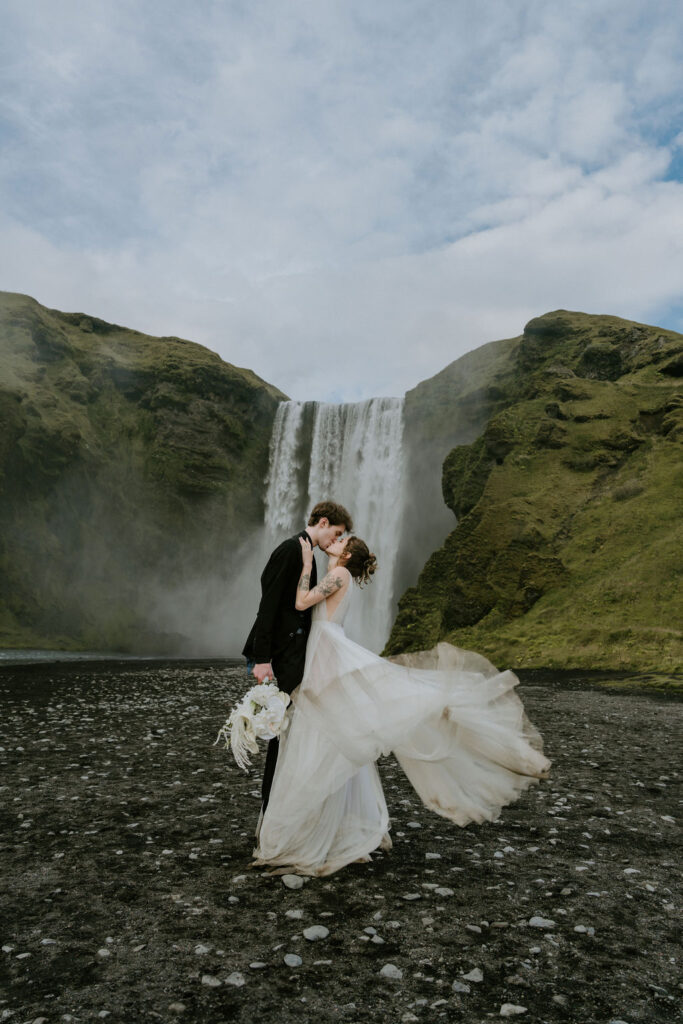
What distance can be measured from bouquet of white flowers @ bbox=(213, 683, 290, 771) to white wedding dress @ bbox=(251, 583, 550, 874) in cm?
22

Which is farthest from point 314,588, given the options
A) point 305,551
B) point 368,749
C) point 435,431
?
point 435,431

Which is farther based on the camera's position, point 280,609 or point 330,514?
point 330,514

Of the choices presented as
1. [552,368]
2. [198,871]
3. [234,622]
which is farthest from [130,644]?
[198,871]

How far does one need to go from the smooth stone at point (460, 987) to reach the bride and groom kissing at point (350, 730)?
90.0 inches

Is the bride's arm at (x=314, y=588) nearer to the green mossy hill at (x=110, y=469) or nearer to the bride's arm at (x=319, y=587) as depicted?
the bride's arm at (x=319, y=587)

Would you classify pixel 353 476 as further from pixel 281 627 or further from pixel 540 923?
pixel 540 923

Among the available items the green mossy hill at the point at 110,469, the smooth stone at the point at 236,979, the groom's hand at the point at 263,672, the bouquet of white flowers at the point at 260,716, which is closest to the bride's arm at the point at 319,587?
the groom's hand at the point at 263,672

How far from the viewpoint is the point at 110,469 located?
85000 mm

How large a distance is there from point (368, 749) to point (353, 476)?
66535 mm

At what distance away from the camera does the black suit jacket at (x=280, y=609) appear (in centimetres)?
789

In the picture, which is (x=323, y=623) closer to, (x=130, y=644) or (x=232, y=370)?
(x=130, y=644)

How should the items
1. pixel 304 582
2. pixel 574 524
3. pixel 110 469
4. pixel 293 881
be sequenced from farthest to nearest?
pixel 110 469, pixel 574 524, pixel 304 582, pixel 293 881

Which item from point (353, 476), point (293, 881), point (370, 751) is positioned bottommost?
point (293, 881)

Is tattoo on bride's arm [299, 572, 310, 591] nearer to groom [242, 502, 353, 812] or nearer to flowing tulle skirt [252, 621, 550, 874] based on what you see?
groom [242, 502, 353, 812]
